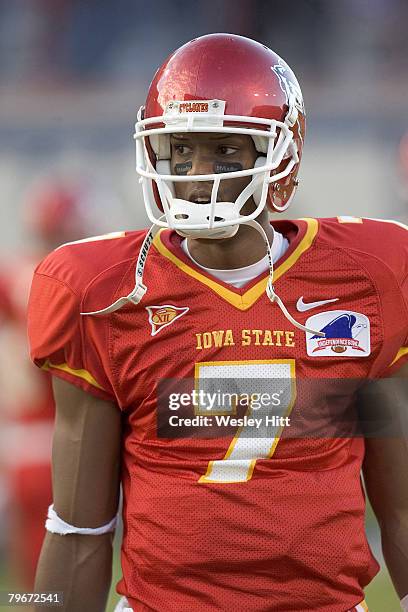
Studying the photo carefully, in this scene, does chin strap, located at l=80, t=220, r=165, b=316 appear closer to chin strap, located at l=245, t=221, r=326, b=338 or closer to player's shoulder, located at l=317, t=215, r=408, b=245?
chin strap, located at l=245, t=221, r=326, b=338

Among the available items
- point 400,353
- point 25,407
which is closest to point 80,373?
point 400,353

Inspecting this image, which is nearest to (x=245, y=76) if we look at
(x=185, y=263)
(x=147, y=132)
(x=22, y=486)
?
(x=147, y=132)

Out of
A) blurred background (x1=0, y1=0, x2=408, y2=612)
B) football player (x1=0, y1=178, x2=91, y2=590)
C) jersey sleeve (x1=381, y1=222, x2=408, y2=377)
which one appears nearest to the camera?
jersey sleeve (x1=381, y1=222, x2=408, y2=377)

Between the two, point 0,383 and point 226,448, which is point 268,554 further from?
point 0,383

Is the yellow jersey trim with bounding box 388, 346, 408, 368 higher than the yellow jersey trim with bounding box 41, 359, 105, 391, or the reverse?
the yellow jersey trim with bounding box 388, 346, 408, 368

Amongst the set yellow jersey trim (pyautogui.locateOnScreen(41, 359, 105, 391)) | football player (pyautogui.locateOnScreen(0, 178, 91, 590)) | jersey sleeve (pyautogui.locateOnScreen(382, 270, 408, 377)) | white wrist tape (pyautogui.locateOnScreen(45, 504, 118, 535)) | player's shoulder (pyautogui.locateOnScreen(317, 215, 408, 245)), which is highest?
player's shoulder (pyautogui.locateOnScreen(317, 215, 408, 245))

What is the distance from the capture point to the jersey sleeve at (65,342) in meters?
1.79

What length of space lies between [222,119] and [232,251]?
23cm

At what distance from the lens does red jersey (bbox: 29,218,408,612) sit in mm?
1697

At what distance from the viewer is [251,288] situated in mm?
1793

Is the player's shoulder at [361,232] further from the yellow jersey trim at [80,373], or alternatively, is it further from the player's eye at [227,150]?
the yellow jersey trim at [80,373]

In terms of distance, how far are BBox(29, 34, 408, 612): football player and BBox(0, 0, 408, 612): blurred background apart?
191 inches

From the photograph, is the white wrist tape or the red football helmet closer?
the red football helmet

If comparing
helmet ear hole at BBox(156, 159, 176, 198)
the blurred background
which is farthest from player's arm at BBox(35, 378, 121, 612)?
the blurred background
